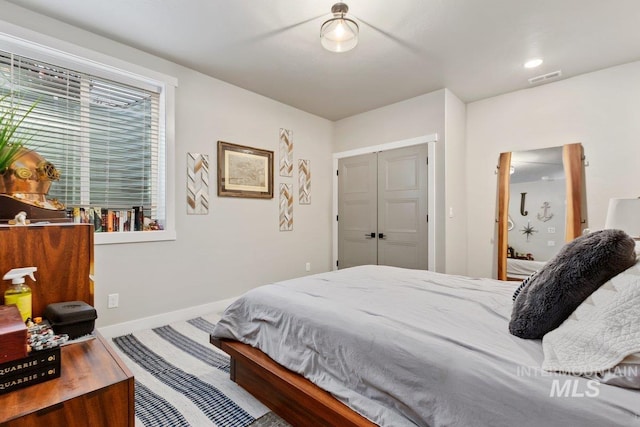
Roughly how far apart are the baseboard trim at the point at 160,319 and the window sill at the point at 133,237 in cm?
74

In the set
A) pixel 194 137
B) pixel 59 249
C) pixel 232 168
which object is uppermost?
pixel 194 137

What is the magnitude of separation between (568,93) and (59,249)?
178 inches

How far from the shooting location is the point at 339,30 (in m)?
2.05

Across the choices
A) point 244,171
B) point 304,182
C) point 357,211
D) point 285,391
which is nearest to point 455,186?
point 357,211

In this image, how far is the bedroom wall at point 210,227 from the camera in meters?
2.64

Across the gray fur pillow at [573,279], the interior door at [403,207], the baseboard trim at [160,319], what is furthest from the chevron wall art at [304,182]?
the gray fur pillow at [573,279]

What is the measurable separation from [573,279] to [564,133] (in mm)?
3025

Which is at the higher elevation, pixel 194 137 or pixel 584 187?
pixel 194 137

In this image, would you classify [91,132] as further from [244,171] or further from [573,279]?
[573,279]

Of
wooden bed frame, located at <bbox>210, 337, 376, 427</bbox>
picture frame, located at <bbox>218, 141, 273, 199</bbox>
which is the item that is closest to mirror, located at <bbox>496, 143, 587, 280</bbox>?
picture frame, located at <bbox>218, 141, 273, 199</bbox>

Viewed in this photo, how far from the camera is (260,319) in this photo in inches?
68.3

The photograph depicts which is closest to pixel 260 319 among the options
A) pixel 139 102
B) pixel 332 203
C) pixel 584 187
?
pixel 139 102

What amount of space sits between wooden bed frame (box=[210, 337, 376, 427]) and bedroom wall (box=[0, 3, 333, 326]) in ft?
4.35

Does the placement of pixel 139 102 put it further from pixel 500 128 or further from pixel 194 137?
pixel 500 128
